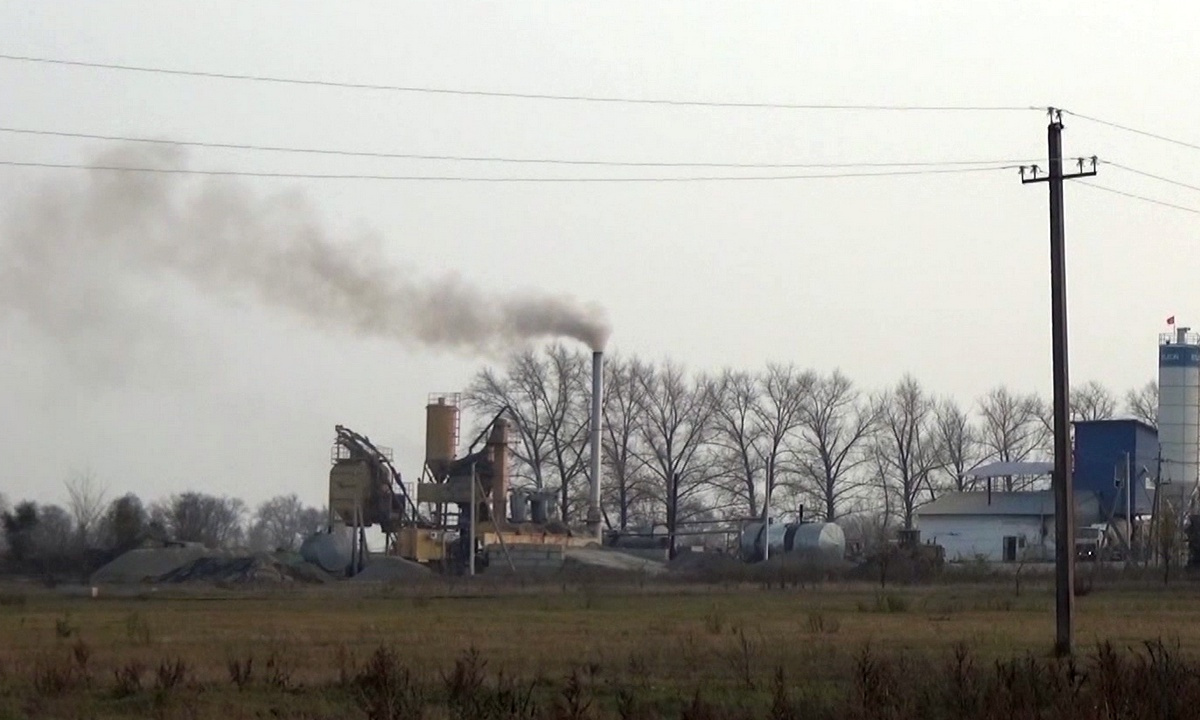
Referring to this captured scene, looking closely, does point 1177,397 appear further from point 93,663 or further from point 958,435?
point 93,663

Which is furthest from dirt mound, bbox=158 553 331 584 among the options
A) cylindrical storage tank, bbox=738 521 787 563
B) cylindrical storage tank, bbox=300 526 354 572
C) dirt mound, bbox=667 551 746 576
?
cylindrical storage tank, bbox=738 521 787 563

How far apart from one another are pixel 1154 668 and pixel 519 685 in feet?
25.1

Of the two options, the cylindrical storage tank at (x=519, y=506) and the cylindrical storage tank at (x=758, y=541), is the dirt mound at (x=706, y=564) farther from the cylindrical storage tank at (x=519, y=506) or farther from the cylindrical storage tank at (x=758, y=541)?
the cylindrical storage tank at (x=519, y=506)

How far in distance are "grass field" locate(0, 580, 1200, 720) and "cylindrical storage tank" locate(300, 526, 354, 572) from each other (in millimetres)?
30137

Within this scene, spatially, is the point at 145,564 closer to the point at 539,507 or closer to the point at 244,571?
the point at 244,571

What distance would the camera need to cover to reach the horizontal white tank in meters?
92.6

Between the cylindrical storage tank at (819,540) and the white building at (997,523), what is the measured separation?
7.98 m

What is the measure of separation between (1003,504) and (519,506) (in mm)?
30100

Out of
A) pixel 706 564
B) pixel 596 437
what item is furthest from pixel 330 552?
pixel 706 564

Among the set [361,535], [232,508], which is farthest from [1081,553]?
[232,508]

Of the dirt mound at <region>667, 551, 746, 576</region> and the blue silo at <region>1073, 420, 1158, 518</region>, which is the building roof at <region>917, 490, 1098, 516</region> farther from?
the dirt mound at <region>667, 551, 746, 576</region>

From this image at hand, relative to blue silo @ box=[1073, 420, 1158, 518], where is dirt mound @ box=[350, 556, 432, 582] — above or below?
below

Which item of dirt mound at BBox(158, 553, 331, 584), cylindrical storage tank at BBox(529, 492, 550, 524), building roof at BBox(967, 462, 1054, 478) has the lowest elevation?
dirt mound at BBox(158, 553, 331, 584)

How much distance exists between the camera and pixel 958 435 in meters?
130
